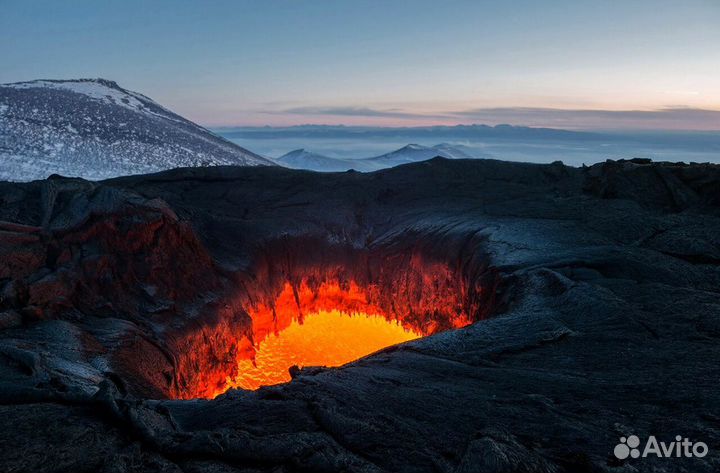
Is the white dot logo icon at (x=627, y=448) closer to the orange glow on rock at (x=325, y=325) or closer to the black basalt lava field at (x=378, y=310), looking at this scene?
the black basalt lava field at (x=378, y=310)

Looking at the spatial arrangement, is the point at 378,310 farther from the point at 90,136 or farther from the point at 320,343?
the point at 90,136

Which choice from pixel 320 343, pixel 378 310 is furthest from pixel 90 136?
pixel 378 310

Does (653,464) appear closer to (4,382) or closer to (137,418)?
(137,418)

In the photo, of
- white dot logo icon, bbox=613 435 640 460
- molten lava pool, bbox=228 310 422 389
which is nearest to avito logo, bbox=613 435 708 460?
white dot logo icon, bbox=613 435 640 460

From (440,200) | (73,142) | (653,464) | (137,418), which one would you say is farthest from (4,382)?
(73,142)

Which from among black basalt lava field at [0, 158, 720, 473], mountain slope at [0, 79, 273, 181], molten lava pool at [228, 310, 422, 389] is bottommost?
molten lava pool at [228, 310, 422, 389]

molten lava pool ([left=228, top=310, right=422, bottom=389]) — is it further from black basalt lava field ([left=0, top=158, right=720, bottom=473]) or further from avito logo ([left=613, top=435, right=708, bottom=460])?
avito logo ([left=613, top=435, right=708, bottom=460])
